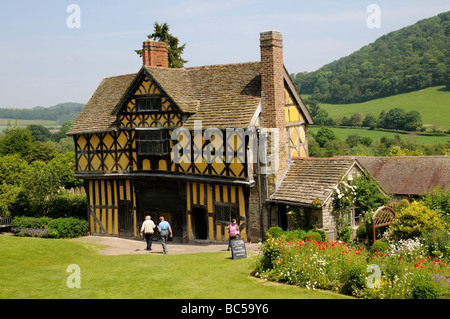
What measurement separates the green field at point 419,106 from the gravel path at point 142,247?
7070cm

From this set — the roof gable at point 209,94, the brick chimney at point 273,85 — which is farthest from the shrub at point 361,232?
the roof gable at point 209,94

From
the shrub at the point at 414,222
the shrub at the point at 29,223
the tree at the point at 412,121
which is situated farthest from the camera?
the tree at the point at 412,121

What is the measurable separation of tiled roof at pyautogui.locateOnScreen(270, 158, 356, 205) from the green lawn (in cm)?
399

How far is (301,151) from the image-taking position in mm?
23547

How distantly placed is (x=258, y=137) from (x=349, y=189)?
4.80 metres

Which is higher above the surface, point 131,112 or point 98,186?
point 131,112

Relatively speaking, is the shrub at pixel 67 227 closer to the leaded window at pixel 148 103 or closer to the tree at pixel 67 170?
the leaded window at pixel 148 103

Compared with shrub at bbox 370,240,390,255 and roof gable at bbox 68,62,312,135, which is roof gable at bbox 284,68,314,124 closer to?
roof gable at bbox 68,62,312,135

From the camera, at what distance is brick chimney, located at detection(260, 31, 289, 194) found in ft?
68.0

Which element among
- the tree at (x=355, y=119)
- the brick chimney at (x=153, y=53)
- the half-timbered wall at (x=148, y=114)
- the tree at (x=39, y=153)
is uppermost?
the brick chimney at (x=153, y=53)

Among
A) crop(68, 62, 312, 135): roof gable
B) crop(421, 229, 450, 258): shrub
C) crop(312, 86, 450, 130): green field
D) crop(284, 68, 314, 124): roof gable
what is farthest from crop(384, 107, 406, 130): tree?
crop(421, 229, 450, 258): shrub

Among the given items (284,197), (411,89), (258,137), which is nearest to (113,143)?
(258,137)

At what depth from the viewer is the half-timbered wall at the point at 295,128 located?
22.6m
